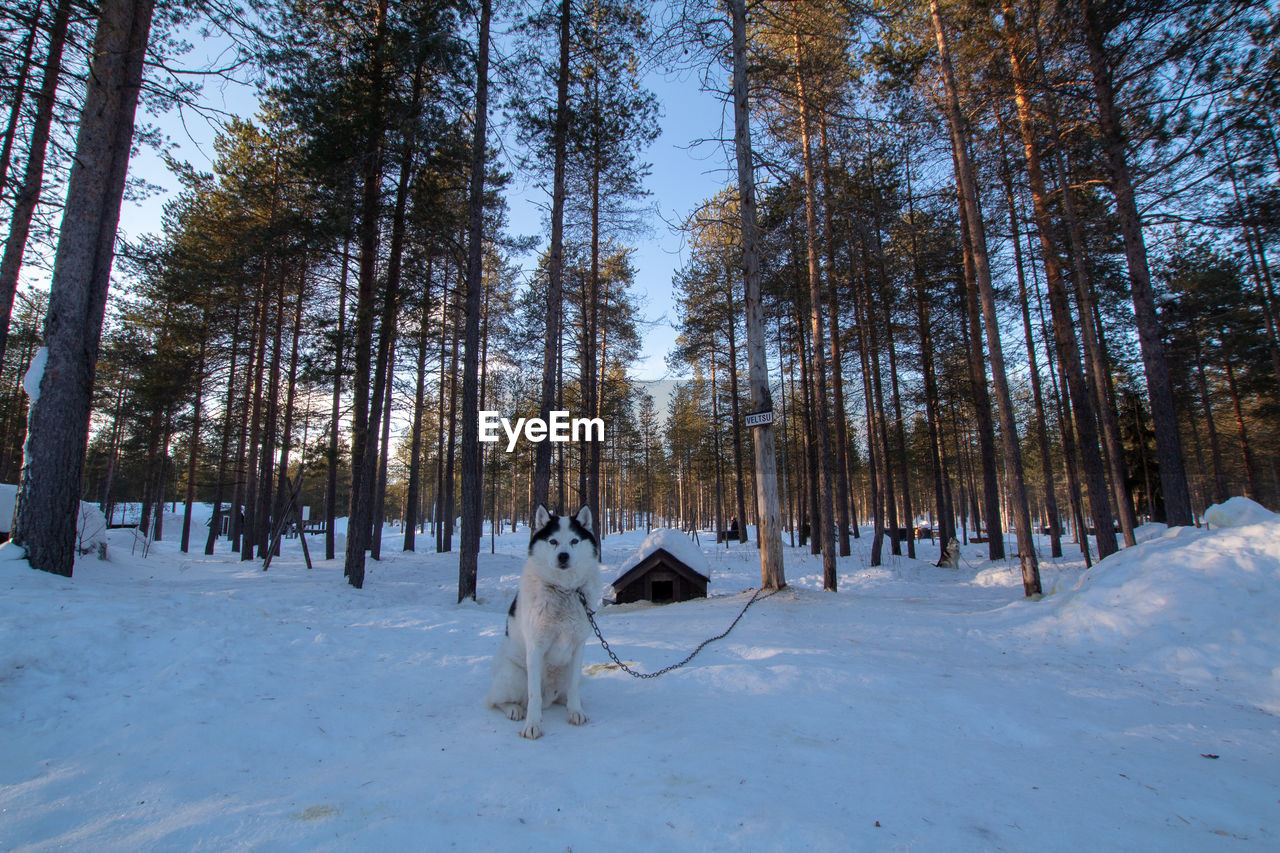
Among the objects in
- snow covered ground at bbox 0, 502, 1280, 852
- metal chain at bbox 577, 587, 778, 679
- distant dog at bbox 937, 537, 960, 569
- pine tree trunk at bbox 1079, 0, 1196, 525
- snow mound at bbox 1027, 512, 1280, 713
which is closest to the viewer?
snow covered ground at bbox 0, 502, 1280, 852

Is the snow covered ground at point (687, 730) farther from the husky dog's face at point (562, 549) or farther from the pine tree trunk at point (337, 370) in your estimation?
the pine tree trunk at point (337, 370)

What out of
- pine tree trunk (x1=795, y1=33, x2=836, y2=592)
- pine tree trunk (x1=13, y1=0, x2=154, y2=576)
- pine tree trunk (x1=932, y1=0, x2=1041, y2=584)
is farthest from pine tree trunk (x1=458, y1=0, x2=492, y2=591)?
pine tree trunk (x1=932, y1=0, x2=1041, y2=584)

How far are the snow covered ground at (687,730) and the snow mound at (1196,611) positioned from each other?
0.02 meters

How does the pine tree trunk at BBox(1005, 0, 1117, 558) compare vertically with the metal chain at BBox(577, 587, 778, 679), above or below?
above

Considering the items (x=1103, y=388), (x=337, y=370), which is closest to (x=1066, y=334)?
(x=1103, y=388)

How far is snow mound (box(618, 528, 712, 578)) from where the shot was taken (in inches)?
426

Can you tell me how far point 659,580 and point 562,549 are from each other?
26.2 feet

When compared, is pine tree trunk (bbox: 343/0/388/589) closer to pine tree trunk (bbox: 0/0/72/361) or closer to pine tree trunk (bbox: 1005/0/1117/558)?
pine tree trunk (bbox: 0/0/72/361)

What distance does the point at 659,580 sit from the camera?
1088 cm

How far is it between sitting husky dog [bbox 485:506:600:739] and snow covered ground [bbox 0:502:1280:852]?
243 millimetres

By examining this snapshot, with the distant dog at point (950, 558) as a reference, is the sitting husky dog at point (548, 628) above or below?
above

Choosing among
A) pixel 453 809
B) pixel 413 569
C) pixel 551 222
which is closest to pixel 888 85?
pixel 551 222

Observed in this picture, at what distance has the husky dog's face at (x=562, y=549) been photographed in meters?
3.38

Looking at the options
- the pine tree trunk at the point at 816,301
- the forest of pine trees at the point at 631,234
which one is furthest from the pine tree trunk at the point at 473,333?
the pine tree trunk at the point at 816,301
